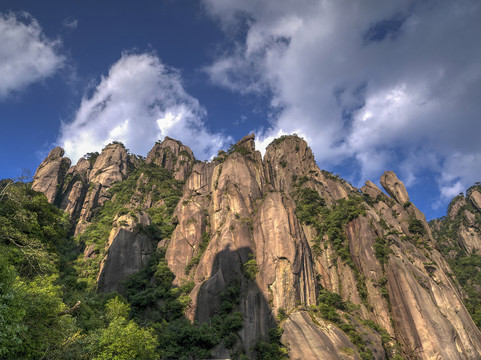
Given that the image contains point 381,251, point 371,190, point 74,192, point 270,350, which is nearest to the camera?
point 270,350

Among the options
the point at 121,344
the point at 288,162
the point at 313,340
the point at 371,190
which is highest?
the point at 288,162

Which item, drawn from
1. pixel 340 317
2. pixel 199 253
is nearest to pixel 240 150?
pixel 199 253

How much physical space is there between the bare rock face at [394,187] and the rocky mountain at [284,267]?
→ 8151 mm

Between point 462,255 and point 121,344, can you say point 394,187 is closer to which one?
point 462,255

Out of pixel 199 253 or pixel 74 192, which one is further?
pixel 74 192

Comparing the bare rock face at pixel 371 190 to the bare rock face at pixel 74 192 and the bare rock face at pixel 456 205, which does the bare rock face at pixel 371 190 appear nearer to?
the bare rock face at pixel 456 205

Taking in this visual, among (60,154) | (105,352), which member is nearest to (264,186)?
(105,352)

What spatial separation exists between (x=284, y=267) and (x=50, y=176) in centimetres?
8695

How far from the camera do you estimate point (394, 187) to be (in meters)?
91.3

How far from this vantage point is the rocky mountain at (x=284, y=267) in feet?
123

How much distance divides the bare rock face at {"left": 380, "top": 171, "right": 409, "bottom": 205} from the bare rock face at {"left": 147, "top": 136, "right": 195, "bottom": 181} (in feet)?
236

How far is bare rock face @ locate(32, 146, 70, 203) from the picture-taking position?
86.2m

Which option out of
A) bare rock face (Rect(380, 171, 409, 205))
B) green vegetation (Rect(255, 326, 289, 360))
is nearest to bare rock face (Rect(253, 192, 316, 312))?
green vegetation (Rect(255, 326, 289, 360))

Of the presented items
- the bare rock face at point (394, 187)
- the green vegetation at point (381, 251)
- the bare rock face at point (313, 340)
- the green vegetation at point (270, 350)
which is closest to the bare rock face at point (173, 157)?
the green vegetation at point (381, 251)
